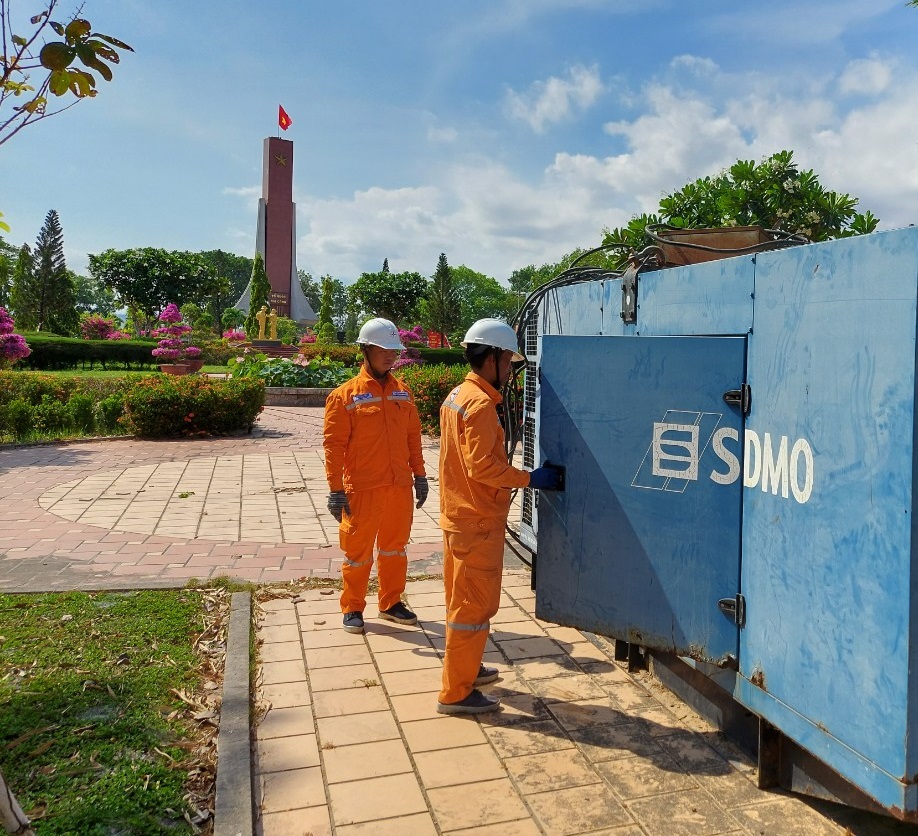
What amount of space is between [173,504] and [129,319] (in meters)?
57.1

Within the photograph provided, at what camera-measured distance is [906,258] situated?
1.98m

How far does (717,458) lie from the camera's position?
274 centimetres

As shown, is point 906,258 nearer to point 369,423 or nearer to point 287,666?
point 369,423

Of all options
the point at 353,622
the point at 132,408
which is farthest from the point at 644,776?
the point at 132,408

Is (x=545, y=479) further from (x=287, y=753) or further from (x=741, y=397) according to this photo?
(x=287, y=753)

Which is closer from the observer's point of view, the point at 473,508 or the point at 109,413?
the point at 473,508

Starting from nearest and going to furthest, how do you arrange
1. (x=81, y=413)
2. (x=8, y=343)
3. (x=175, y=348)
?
(x=81, y=413), (x=8, y=343), (x=175, y=348)

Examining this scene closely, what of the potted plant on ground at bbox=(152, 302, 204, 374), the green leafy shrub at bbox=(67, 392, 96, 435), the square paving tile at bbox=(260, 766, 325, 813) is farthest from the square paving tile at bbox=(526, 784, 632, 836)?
the potted plant on ground at bbox=(152, 302, 204, 374)

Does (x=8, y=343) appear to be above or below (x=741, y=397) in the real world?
above

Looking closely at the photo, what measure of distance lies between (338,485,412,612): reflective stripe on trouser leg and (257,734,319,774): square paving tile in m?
1.16

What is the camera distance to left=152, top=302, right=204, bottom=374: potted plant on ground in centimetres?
2028

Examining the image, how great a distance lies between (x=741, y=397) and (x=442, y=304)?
61579mm

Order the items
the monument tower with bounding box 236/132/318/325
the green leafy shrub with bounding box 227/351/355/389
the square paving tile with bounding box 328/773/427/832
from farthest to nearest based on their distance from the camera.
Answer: the monument tower with bounding box 236/132/318/325 < the green leafy shrub with bounding box 227/351/355/389 < the square paving tile with bounding box 328/773/427/832

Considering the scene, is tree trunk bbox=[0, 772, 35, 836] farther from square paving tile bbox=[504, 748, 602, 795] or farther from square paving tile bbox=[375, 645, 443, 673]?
square paving tile bbox=[375, 645, 443, 673]
